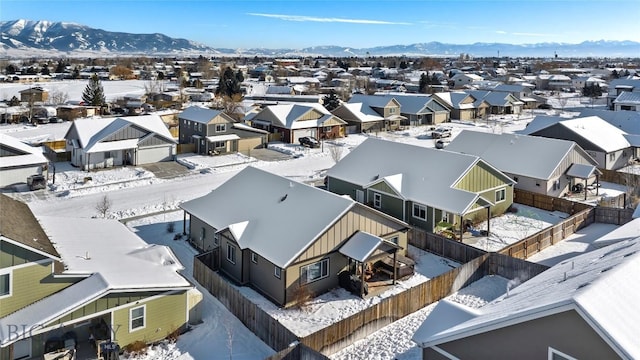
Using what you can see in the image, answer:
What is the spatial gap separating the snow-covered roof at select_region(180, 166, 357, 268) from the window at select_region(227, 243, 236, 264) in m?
0.96

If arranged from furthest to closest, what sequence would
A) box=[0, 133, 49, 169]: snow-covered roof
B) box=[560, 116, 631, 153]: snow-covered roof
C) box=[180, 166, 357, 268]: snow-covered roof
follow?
box=[560, 116, 631, 153]: snow-covered roof < box=[0, 133, 49, 169]: snow-covered roof < box=[180, 166, 357, 268]: snow-covered roof

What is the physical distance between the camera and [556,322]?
11086 mm

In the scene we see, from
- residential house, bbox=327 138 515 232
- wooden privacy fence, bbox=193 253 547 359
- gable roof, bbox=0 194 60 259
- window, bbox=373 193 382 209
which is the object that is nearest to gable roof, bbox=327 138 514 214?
residential house, bbox=327 138 515 232

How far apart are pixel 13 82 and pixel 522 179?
122237 mm

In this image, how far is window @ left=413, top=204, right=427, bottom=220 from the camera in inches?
1147

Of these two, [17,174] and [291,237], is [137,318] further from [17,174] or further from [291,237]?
[17,174]

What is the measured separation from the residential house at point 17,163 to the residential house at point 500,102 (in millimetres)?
67332

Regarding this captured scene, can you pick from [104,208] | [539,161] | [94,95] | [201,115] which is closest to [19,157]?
[104,208]

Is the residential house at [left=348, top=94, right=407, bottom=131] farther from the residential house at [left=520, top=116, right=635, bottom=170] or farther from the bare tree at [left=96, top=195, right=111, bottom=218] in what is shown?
the bare tree at [left=96, top=195, right=111, bottom=218]

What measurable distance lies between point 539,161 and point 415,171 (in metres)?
11.1

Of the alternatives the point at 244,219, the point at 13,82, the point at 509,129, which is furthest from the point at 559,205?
the point at 13,82

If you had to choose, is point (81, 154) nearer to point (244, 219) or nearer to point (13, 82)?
point (244, 219)

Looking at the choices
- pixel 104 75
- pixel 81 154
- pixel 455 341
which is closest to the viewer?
pixel 455 341

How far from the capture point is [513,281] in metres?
22.9
